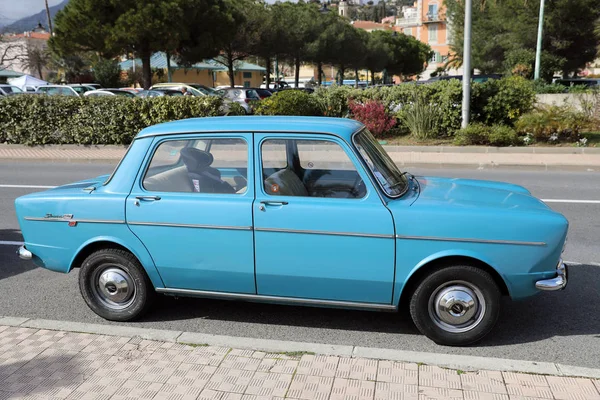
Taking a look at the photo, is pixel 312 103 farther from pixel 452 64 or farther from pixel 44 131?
pixel 452 64

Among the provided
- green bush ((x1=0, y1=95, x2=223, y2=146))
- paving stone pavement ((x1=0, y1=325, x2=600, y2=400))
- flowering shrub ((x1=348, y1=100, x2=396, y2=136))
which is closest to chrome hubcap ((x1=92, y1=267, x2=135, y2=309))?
paving stone pavement ((x1=0, y1=325, x2=600, y2=400))

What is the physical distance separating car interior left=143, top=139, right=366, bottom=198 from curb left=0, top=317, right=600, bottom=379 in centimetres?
111

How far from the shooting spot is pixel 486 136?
15805mm

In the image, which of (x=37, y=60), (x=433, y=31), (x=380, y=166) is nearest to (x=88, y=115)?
(x=380, y=166)

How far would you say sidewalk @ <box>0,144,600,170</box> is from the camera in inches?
542

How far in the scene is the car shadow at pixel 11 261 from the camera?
6.34 m

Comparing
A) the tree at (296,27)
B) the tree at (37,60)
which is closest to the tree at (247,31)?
the tree at (296,27)

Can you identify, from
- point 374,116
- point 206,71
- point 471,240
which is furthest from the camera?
point 206,71

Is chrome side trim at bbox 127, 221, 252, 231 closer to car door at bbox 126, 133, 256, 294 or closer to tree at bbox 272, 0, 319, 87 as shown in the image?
car door at bbox 126, 133, 256, 294

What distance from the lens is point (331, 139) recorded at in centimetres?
433

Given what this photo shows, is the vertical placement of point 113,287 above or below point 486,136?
above

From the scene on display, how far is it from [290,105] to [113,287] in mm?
13020

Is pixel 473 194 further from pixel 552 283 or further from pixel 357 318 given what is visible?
pixel 357 318

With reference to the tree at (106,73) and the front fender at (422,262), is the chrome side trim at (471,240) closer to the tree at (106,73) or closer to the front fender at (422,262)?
the front fender at (422,262)
